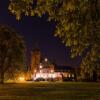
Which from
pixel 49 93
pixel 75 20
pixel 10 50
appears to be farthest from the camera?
Result: pixel 10 50

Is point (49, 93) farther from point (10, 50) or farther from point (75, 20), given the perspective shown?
point (10, 50)

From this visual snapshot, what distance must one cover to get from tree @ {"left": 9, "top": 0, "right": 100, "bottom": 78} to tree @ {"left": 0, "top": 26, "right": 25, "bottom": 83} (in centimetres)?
8869

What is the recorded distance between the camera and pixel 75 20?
45.0 feet

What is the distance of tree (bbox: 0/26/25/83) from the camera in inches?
4063

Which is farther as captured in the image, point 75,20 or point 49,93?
point 49,93

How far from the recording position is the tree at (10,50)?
339ft

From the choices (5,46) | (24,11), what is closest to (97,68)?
(24,11)

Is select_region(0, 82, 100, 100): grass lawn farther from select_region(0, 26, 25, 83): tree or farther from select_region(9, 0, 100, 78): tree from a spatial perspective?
select_region(0, 26, 25, 83): tree

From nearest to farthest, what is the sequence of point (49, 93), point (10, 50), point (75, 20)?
point (75, 20), point (49, 93), point (10, 50)

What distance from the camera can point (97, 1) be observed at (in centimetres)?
1318

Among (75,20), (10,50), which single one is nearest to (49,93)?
(75,20)

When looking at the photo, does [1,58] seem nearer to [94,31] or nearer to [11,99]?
[11,99]

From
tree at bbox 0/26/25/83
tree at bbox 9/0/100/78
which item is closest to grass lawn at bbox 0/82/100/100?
tree at bbox 9/0/100/78

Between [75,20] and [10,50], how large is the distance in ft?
296
